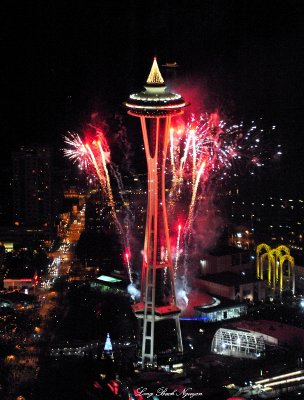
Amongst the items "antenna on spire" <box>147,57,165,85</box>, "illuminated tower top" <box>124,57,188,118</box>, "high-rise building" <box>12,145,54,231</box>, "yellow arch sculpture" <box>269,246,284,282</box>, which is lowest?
"yellow arch sculpture" <box>269,246,284,282</box>

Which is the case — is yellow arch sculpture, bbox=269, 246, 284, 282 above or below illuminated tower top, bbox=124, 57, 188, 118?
below

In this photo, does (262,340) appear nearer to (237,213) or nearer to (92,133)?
(92,133)

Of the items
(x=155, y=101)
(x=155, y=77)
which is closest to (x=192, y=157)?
(x=155, y=77)

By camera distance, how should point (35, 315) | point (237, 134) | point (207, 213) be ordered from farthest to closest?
point (207, 213) → point (237, 134) → point (35, 315)

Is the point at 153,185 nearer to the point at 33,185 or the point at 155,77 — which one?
the point at 155,77

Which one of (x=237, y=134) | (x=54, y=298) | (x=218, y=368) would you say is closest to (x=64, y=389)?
(x=218, y=368)

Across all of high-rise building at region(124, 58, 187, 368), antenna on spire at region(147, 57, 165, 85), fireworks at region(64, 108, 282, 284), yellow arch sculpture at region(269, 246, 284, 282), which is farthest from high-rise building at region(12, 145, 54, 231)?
antenna on spire at region(147, 57, 165, 85)

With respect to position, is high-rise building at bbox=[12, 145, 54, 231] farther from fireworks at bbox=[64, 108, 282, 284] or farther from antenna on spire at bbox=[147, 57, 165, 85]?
antenna on spire at bbox=[147, 57, 165, 85]

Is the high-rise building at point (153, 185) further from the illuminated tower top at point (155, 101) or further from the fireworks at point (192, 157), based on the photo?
the fireworks at point (192, 157)
